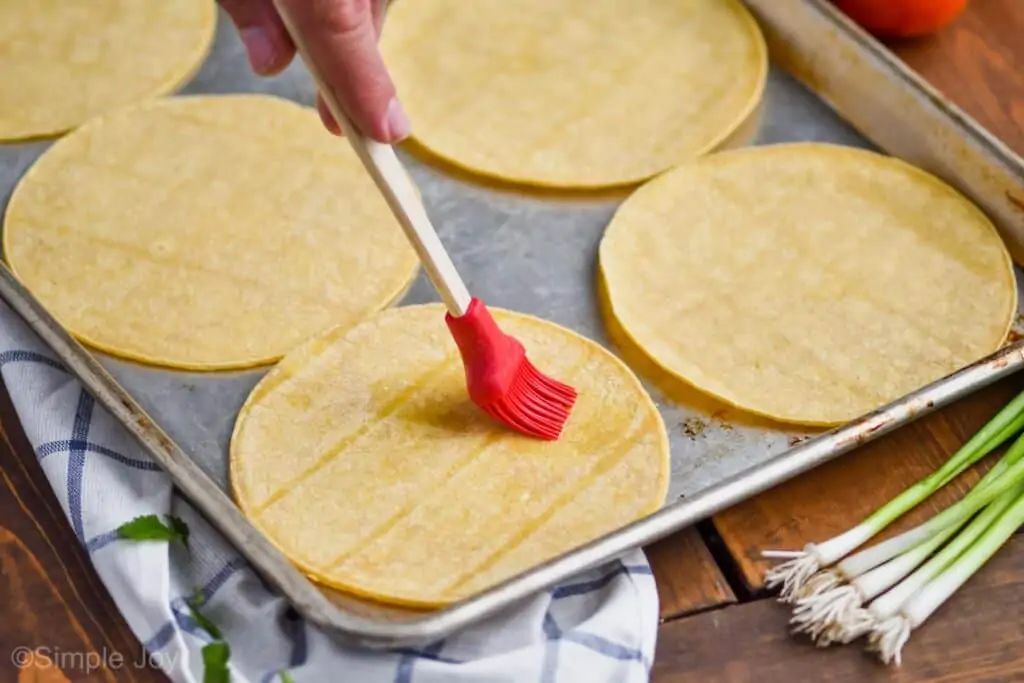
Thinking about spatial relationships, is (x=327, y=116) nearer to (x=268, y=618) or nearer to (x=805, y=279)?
(x=268, y=618)

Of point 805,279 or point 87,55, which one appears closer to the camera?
point 805,279

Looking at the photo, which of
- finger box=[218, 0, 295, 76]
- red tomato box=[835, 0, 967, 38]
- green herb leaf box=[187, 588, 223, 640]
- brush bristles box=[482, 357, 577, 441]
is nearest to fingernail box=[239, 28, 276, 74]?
finger box=[218, 0, 295, 76]

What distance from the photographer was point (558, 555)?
1.22 m

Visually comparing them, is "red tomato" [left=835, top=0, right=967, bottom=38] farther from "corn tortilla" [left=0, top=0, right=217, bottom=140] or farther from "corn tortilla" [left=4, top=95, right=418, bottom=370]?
"corn tortilla" [left=0, top=0, right=217, bottom=140]

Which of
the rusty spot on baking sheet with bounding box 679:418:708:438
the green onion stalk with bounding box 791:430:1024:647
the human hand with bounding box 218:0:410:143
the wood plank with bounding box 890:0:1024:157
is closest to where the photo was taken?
the human hand with bounding box 218:0:410:143

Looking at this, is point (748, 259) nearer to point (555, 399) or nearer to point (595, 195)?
point (595, 195)

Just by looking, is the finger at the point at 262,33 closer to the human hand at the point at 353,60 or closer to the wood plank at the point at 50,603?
the human hand at the point at 353,60

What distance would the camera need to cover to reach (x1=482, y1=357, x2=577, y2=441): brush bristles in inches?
53.4

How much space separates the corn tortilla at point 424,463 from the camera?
1.28 metres

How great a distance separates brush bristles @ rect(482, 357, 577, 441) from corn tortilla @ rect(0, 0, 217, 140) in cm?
83

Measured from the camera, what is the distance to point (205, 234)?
161 centimetres

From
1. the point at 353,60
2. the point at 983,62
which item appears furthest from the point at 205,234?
the point at 983,62

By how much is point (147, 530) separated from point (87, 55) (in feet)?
3.06

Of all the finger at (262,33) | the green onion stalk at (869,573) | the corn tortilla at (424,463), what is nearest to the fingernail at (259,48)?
the finger at (262,33)
